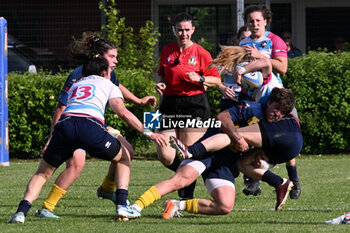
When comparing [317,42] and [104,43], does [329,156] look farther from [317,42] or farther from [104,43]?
[104,43]

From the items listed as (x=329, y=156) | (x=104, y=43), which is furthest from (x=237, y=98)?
(x=329, y=156)

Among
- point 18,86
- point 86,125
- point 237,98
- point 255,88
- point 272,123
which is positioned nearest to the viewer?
point 86,125

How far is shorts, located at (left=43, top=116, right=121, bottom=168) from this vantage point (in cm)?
663

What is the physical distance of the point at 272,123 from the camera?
7211 millimetres

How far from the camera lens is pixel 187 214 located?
24.9 ft

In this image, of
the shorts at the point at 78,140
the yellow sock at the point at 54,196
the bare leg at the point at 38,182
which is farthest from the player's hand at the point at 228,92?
the bare leg at the point at 38,182

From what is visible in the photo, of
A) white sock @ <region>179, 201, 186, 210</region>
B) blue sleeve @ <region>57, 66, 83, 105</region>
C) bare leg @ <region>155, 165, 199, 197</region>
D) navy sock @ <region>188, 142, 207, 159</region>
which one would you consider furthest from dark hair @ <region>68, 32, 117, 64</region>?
white sock @ <region>179, 201, 186, 210</region>

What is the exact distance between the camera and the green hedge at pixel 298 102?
1462 cm

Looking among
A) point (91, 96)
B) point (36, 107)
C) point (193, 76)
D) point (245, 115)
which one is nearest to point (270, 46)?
point (193, 76)

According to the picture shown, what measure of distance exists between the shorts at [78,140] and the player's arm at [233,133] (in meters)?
1.09

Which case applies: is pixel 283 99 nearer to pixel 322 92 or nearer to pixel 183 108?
pixel 183 108

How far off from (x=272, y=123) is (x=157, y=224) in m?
1.50

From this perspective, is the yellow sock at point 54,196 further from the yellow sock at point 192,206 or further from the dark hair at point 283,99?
the dark hair at point 283,99

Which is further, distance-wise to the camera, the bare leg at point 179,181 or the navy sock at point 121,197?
the bare leg at point 179,181
